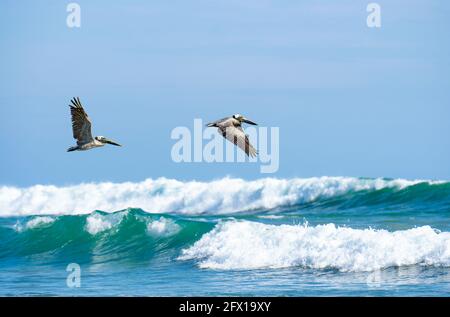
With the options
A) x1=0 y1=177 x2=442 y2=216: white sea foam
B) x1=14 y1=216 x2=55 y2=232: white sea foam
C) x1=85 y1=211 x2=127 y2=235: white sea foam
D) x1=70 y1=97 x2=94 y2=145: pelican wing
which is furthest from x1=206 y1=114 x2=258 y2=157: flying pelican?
x1=0 y1=177 x2=442 y2=216: white sea foam

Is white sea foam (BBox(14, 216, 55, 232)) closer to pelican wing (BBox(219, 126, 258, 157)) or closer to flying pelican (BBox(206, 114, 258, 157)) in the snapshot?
flying pelican (BBox(206, 114, 258, 157))

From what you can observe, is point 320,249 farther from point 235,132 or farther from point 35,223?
point 35,223

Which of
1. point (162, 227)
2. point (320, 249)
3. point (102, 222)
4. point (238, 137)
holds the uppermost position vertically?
point (238, 137)

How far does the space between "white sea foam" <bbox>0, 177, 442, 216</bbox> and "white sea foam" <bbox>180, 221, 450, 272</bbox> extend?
1020 centimetres

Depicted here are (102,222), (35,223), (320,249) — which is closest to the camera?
(320,249)

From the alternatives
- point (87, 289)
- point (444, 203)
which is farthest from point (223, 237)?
point (444, 203)

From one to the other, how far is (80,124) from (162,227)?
6960 mm

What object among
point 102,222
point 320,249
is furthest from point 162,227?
point 320,249

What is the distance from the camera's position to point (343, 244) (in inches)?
690

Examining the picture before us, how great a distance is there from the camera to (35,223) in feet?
78.8

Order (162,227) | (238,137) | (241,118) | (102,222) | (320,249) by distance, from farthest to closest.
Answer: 1. (102,222)
2. (162,227)
3. (320,249)
4. (241,118)
5. (238,137)

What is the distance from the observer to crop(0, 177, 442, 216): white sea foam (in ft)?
99.5
